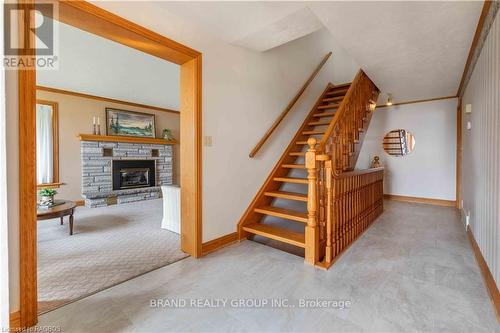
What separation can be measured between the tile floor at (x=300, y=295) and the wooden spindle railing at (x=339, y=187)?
19 centimetres

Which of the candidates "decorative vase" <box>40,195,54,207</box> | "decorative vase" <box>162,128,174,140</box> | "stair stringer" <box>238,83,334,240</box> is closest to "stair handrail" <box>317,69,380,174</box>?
"stair stringer" <box>238,83,334,240</box>

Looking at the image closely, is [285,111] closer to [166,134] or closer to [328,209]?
[328,209]

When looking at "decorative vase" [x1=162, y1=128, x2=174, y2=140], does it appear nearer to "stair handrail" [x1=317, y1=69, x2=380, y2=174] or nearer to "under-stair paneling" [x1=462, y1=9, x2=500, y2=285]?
"stair handrail" [x1=317, y1=69, x2=380, y2=174]

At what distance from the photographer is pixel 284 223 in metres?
3.42

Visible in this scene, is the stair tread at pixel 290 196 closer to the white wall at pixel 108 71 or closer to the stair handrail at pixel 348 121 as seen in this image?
the stair handrail at pixel 348 121

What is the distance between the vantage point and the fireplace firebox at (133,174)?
5.66m

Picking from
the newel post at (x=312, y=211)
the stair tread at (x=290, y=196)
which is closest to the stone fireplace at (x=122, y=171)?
the stair tread at (x=290, y=196)

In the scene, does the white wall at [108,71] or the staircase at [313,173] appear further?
the white wall at [108,71]

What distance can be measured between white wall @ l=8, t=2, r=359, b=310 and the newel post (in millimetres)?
971

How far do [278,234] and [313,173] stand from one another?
87 cm

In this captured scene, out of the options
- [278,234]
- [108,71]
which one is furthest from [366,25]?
[108,71]

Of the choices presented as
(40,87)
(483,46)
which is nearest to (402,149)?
(483,46)

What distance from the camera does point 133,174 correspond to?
597cm

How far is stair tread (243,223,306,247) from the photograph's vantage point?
248cm
